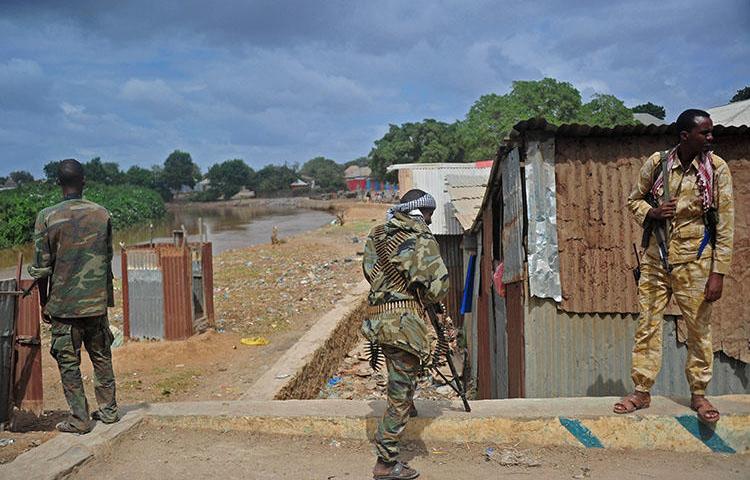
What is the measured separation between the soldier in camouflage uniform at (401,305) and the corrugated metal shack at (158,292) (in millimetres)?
5655

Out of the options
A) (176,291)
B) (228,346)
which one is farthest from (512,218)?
(228,346)

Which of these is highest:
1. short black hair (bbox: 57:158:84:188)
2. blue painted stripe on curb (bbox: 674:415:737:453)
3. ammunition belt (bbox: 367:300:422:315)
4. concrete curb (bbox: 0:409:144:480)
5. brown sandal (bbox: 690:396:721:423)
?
short black hair (bbox: 57:158:84:188)

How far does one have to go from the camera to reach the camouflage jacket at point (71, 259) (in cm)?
380

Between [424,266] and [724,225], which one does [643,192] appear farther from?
[424,266]

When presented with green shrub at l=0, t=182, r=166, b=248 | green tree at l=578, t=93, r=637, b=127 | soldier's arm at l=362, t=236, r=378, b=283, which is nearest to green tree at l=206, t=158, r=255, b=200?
green shrub at l=0, t=182, r=166, b=248

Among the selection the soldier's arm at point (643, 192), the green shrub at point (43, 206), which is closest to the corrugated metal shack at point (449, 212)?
the soldier's arm at point (643, 192)

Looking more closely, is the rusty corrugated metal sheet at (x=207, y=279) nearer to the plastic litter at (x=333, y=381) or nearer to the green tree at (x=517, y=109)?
the plastic litter at (x=333, y=381)

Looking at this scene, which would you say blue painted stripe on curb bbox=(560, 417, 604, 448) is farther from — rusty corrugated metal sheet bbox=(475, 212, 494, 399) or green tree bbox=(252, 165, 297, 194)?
green tree bbox=(252, 165, 297, 194)

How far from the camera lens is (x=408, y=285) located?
333 cm

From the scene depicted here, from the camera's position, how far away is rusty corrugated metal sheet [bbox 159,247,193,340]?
8.33 m

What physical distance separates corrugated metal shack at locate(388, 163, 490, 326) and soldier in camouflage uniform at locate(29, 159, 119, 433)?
7443mm

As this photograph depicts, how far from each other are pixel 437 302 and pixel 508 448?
43.7 inches

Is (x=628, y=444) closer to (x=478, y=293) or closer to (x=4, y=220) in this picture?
Answer: (x=478, y=293)

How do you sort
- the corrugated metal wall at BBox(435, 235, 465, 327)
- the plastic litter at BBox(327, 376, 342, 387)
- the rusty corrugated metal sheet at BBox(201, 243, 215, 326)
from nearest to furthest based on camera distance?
1. the plastic litter at BBox(327, 376, 342, 387)
2. the rusty corrugated metal sheet at BBox(201, 243, 215, 326)
3. the corrugated metal wall at BBox(435, 235, 465, 327)
